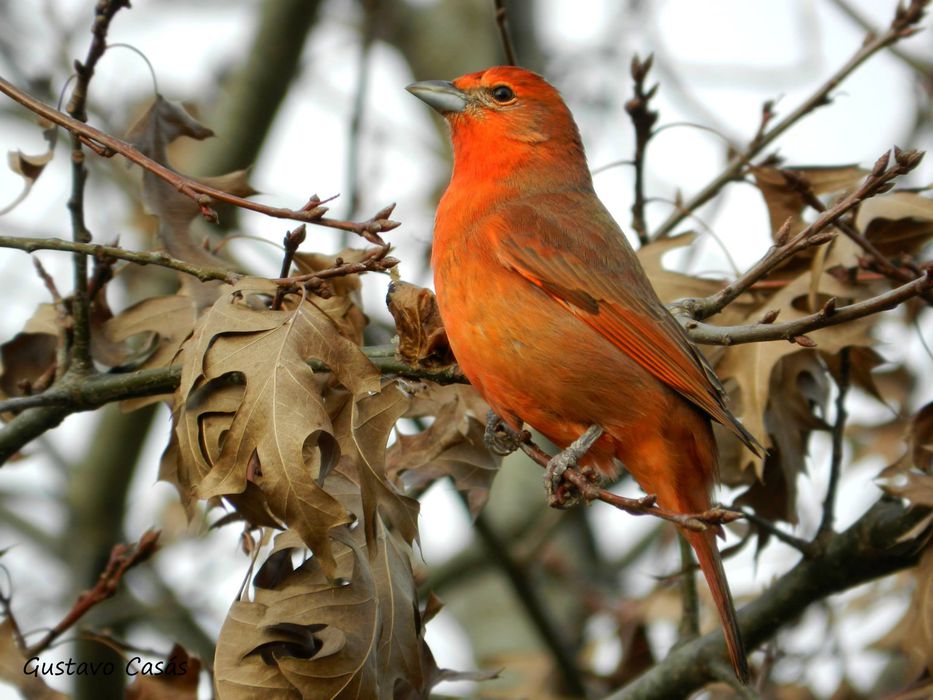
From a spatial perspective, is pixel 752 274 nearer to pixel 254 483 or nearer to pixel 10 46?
pixel 254 483

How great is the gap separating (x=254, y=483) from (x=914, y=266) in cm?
226

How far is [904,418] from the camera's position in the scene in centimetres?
500

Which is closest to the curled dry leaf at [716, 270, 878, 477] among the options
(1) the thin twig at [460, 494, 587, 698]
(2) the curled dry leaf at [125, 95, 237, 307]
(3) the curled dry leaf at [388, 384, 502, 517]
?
(3) the curled dry leaf at [388, 384, 502, 517]

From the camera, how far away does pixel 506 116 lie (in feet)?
16.6

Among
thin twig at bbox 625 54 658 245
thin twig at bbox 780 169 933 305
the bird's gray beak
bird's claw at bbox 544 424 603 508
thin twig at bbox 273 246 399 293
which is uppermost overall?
the bird's gray beak

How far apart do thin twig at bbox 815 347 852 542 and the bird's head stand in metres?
1.46

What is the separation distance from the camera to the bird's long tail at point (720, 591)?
3918 millimetres

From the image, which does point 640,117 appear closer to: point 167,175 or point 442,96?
point 442,96

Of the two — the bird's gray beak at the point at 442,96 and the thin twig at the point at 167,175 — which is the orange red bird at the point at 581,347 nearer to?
the bird's gray beak at the point at 442,96

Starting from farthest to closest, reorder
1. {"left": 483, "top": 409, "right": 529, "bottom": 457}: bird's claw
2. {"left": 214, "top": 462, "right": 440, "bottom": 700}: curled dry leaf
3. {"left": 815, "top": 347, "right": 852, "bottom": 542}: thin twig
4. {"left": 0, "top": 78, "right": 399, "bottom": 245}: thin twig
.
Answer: {"left": 815, "top": 347, "right": 852, "bottom": 542}: thin twig < {"left": 483, "top": 409, "right": 529, "bottom": 457}: bird's claw < {"left": 214, "top": 462, "right": 440, "bottom": 700}: curled dry leaf < {"left": 0, "top": 78, "right": 399, "bottom": 245}: thin twig

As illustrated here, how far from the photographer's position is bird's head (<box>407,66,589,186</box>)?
4965 mm

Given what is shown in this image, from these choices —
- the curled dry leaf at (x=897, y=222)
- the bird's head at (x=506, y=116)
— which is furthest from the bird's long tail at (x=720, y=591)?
the bird's head at (x=506, y=116)

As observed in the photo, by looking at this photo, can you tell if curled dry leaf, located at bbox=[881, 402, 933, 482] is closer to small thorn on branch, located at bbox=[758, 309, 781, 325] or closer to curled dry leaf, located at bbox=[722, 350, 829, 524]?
curled dry leaf, located at bbox=[722, 350, 829, 524]

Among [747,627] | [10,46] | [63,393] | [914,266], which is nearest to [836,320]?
[914,266]
